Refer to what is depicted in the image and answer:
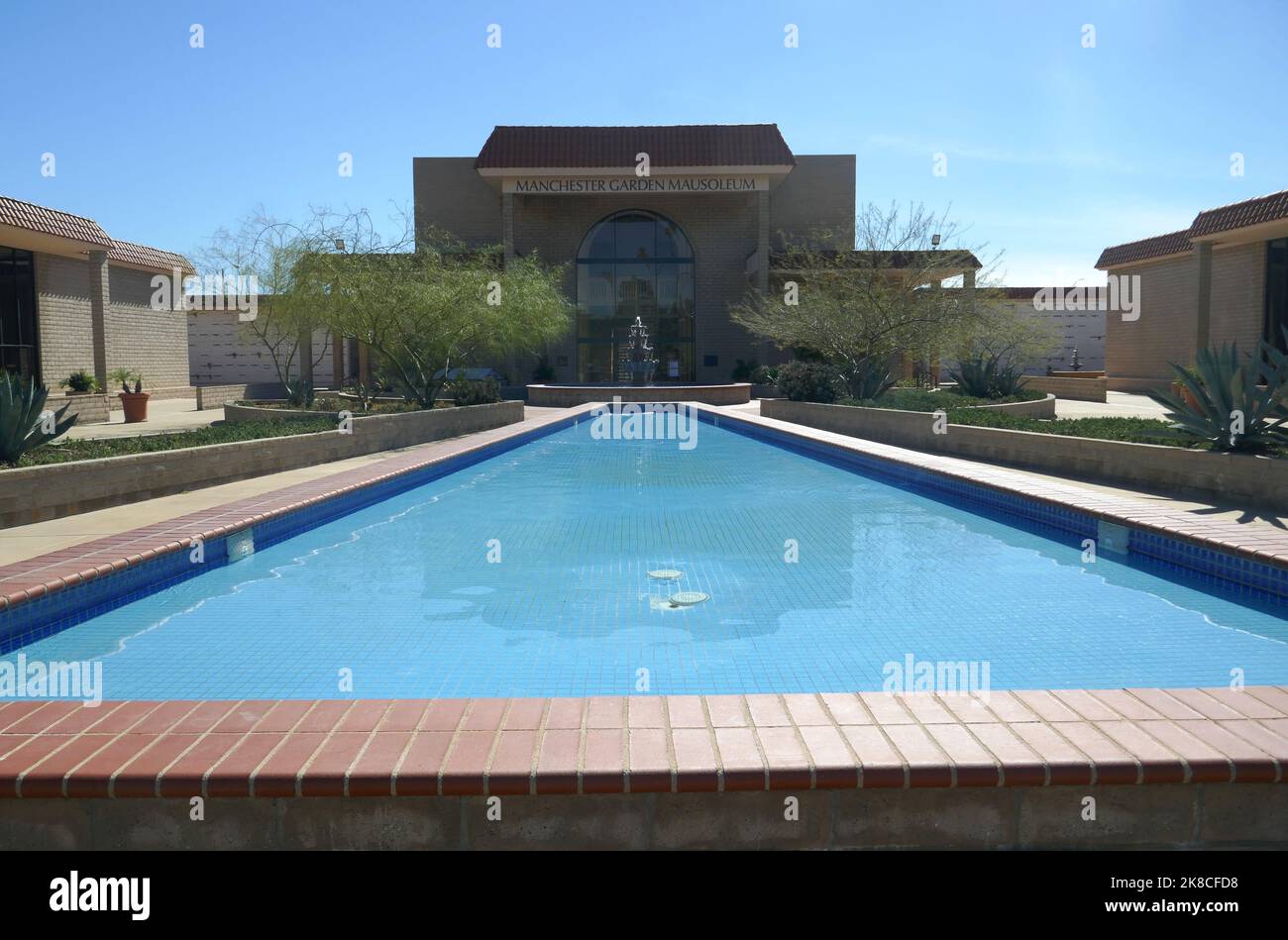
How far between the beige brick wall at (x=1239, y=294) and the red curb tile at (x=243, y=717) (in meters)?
21.0

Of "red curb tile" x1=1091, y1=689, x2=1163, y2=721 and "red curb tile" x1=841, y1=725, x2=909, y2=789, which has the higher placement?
"red curb tile" x1=1091, y1=689, x2=1163, y2=721

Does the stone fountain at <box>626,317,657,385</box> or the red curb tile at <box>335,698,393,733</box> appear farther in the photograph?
the stone fountain at <box>626,317,657,385</box>

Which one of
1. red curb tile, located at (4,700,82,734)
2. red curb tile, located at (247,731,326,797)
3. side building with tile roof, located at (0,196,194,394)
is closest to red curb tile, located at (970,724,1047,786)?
red curb tile, located at (247,731,326,797)

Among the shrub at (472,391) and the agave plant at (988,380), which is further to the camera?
the shrub at (472,391)

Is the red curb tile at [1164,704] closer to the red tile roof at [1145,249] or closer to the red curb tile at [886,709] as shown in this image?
the red curb tile at [886,709]

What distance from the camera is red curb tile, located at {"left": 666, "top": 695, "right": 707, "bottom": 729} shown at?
9.82ft

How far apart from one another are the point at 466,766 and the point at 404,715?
0.51 metres

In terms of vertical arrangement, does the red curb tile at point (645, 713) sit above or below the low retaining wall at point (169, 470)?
below

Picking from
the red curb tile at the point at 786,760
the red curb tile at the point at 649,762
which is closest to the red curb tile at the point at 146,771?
the red curb tile at the point at 649,762

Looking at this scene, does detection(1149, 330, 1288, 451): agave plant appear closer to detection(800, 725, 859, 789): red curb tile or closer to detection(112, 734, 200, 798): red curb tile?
detection(800, 725, 859, 789): red curb tile

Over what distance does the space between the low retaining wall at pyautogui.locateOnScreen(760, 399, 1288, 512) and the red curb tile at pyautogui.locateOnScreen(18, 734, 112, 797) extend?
25.6 feet

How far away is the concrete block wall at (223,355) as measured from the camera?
29.1m

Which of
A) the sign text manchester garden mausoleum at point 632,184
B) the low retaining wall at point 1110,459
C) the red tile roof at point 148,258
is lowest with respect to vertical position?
the low retaining wall at point 1110,459
